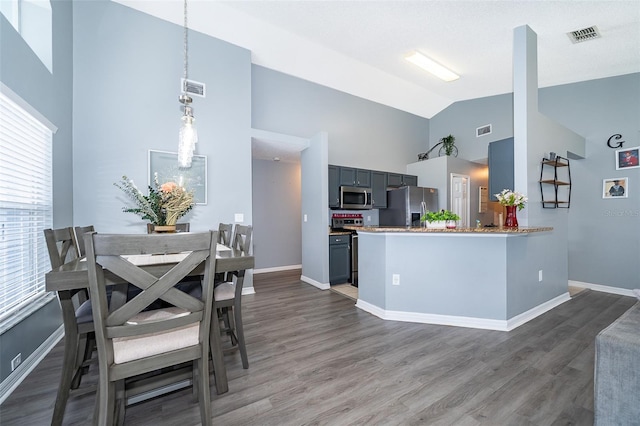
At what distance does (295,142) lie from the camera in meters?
Answer: 4.37

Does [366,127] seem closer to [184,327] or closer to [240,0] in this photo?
[240,0]

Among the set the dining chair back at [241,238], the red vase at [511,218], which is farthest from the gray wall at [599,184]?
the dining chair back at [241,238]

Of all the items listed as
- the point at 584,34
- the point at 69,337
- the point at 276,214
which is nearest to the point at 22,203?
the point at 69,337

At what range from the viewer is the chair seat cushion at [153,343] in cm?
120

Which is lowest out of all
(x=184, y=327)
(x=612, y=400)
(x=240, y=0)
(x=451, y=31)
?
(x=612, y=400)

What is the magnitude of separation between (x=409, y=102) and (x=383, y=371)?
18.9 ft

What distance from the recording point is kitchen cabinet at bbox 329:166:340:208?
4.65 metres

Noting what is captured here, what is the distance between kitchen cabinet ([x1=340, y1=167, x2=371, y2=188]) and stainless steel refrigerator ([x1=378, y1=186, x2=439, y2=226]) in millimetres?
669

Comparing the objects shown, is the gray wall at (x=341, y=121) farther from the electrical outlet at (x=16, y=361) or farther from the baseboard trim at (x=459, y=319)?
the electrical outlet at (x=16, y=361)

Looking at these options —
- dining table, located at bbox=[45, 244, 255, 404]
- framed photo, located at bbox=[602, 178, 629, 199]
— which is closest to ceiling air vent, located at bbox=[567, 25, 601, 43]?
framed photo, located at bbox=[602, 178, 629, 199]

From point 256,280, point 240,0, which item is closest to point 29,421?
point 256,280

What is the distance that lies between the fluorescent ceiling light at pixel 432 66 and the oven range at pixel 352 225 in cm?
290

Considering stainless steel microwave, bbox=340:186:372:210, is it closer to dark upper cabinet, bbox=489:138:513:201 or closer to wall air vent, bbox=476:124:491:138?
dark upper cabinet, bbox=489:138:513:201

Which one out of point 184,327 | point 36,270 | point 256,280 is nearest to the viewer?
point 184,327
